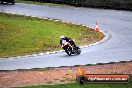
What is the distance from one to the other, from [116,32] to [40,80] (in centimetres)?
1430

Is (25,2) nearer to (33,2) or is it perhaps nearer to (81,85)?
(33,2)

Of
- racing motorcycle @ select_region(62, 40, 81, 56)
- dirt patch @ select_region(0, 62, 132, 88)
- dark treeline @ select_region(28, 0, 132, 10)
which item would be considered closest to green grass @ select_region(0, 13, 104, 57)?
racing motorcycle @ select_region(62, 40, 81, 56)

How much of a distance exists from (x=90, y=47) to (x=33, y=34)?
18.9ft

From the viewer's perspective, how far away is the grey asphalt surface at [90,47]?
24.0m

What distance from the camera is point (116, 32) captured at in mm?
33281

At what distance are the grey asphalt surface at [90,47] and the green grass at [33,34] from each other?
1.87 meters

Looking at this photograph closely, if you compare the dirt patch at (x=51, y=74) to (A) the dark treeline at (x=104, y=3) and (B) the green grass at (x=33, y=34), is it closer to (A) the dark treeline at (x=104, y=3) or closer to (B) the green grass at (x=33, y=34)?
(B) the green grass at (x=33, y=34)

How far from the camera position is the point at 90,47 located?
91.7 ft

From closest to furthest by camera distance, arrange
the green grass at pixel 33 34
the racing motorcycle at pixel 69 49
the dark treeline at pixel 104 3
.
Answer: the racing motorcycle at pixel 69 49 < the green grass at pixel 33 34 < the dark treeline at pixel 104 3

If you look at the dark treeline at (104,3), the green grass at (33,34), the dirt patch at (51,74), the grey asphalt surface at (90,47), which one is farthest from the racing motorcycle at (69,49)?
the dark treeline at (104,3)

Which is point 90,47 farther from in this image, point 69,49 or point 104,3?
point 104,3

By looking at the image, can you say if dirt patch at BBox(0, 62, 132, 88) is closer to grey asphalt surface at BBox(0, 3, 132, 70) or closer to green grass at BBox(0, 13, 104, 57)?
grey asphalt surface at BBox(0, 3, 132, 70)

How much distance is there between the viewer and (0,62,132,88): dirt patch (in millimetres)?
20141

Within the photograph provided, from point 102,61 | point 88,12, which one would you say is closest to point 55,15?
point 88,12
